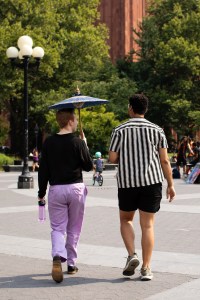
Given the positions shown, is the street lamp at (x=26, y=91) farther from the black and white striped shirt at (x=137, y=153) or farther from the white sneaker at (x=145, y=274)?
the white sneaker at (x=145, y=274)

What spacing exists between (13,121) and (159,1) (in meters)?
17.4

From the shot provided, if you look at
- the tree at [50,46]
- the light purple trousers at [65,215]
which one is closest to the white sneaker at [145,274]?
the light purple trousers at [65,215]

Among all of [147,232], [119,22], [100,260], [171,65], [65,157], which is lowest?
[100,260]

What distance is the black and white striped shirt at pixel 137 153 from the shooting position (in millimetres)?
6484

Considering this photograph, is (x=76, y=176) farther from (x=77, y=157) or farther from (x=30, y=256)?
(x=30, y=256)

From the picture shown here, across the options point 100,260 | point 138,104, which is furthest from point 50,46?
point 138,104

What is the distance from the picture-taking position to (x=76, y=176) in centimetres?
673

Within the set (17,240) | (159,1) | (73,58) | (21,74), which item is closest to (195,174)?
(17,240)

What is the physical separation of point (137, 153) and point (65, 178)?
79cm

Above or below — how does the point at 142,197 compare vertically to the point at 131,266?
above

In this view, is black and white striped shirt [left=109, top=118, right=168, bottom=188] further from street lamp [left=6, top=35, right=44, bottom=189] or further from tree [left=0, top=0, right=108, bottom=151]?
tree [left=0, top=0, right=108, bottom=151]

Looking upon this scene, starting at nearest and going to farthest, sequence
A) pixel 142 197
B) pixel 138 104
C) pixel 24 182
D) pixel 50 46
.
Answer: pixel 142 197 < pixel 138 104 < pixel 24 182 < pixel 50 46

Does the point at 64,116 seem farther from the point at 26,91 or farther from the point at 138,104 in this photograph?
the point at 26,91

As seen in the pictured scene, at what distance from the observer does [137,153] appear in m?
6.51
